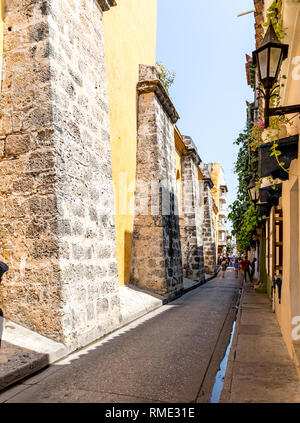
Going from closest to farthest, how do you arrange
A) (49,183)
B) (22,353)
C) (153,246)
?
(22,353), (49,183), (153,246)

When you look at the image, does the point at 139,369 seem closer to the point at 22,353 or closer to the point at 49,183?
the point at 22,353

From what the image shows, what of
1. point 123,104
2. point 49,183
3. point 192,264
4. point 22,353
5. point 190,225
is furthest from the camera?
point 190,225

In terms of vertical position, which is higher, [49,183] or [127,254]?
[49,183]

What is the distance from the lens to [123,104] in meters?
8.85

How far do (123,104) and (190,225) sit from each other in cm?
779

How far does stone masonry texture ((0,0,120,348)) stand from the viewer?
4.27 m

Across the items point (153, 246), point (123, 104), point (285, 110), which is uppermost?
point (123, 104)

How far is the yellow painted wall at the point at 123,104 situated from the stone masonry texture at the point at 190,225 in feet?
21.0

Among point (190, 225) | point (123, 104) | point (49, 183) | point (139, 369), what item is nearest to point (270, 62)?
point (49, 183)

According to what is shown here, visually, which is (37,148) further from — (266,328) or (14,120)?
(266,328)

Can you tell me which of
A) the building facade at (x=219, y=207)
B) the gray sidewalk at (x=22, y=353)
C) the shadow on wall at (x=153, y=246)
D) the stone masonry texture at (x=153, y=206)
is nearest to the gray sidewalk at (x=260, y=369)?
the gray sidewalk at (x=22, y=353)

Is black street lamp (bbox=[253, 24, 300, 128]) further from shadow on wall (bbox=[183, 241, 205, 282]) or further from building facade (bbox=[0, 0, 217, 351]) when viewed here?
shadow on wall (bbox=[183, 241, 205, 282])

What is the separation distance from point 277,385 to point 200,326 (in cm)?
298
